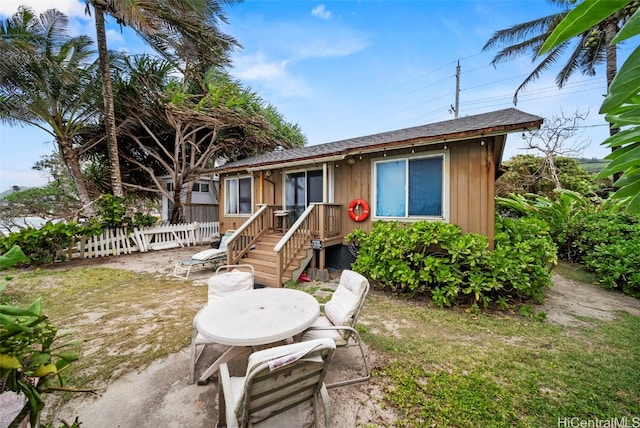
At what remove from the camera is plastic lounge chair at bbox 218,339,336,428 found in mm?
1579

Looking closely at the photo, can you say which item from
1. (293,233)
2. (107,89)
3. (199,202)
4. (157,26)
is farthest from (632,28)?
(199,202)

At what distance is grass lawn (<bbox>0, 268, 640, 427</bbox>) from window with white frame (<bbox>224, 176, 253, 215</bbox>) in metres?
4.98

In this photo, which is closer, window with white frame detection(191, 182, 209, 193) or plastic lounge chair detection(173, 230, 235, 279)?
Answer: plastic lounge chair detection(173, 230, 235, 279)

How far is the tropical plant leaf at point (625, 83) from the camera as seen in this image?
1.98 ft

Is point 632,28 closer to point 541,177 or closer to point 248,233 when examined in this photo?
point 248,233

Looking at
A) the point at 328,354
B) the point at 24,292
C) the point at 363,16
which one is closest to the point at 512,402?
the point at 328,354

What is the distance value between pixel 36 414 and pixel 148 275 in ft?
21.9

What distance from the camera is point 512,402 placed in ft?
7.84

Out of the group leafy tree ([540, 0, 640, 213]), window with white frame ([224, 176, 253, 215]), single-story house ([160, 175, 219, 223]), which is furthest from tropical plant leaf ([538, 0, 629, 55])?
single-story house ([160, 175, 219, 223])

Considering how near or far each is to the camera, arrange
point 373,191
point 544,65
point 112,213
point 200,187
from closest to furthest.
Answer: point 373,191, point 112,213, point 544,65, point 200,187

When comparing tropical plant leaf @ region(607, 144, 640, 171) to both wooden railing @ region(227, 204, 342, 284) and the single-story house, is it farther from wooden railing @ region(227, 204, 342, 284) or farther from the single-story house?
the single-story house

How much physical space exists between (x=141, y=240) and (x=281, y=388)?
33.2ft

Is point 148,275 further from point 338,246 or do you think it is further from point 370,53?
point 370,53

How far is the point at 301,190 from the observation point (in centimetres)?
823
